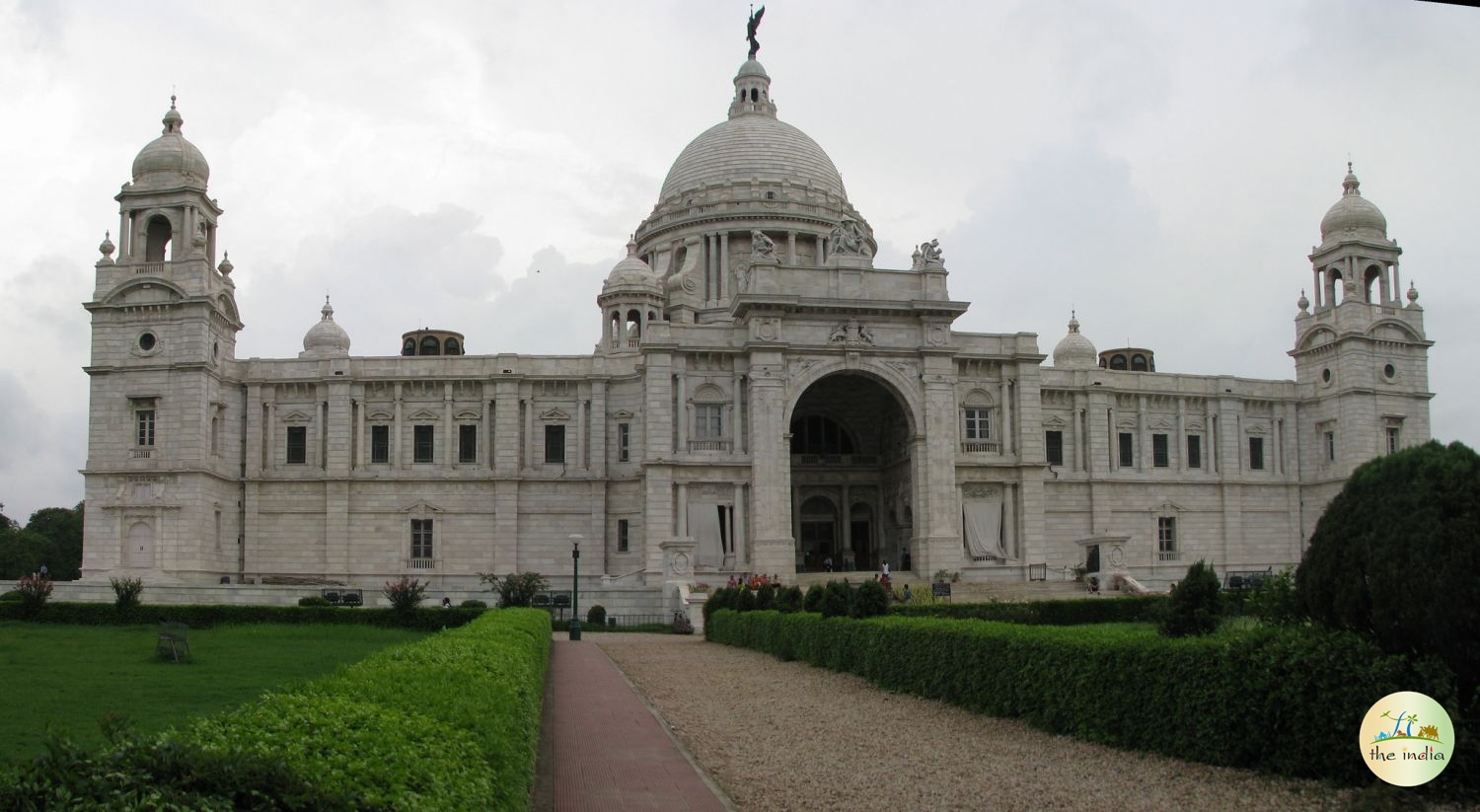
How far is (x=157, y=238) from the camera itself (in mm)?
57562

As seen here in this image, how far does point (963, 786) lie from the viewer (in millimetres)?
13852

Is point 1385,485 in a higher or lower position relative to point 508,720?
higher

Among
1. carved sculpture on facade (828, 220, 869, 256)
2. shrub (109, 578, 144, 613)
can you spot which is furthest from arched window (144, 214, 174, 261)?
carved sculpture on facade (828, 220, 869, 256)

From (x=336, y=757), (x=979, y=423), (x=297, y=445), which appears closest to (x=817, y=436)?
(x=979, y=423)

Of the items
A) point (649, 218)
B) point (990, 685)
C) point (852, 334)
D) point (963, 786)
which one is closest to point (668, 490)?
point (852, 334)

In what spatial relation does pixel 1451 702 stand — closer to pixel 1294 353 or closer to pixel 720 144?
pixel 1294 353

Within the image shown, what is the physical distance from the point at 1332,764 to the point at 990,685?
6733 mm

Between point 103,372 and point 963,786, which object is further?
point 103,372

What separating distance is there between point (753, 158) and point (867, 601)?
49224mm

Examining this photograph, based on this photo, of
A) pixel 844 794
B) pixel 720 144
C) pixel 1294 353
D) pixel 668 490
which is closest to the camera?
pixel 844 794

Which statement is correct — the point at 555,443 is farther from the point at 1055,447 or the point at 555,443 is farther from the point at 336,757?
the point at 336,757

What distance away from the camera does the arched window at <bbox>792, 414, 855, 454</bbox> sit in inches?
2408

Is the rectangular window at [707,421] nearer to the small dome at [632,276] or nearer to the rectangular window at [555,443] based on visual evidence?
the rectangular window at [555,443]

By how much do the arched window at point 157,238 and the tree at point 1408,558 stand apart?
53.8 m
